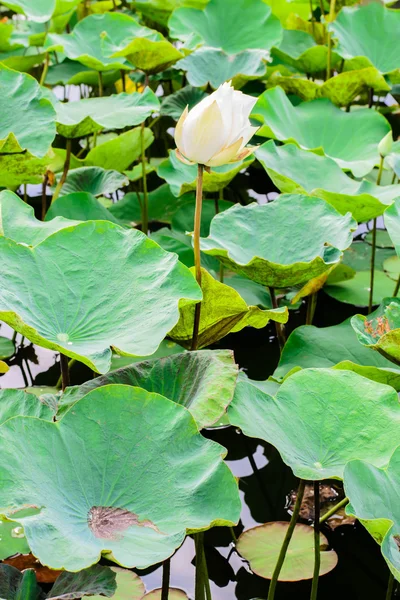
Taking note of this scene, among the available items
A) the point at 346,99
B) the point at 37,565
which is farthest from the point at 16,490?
the point at 346,99

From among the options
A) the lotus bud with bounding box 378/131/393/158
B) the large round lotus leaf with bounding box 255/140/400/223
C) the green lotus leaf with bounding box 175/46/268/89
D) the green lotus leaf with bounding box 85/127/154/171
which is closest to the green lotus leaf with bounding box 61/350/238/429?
the large round lotus leaf with bounding box 255/140/400/223

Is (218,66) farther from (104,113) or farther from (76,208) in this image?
(76,208)

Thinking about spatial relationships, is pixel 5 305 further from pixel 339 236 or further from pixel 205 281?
pixel 339 236

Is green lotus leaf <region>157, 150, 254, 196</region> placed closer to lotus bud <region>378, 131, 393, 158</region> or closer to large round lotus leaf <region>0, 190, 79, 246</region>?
lotus bud <region>378, 131, 393, 158</region>

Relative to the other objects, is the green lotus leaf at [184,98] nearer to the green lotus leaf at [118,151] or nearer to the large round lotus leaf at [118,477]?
the green lotus leaf at [118,151]

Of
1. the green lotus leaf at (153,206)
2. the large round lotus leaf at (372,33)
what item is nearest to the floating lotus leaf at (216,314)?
the green lotus leaf at (153,206)

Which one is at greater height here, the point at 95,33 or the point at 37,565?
the point at 95,33
